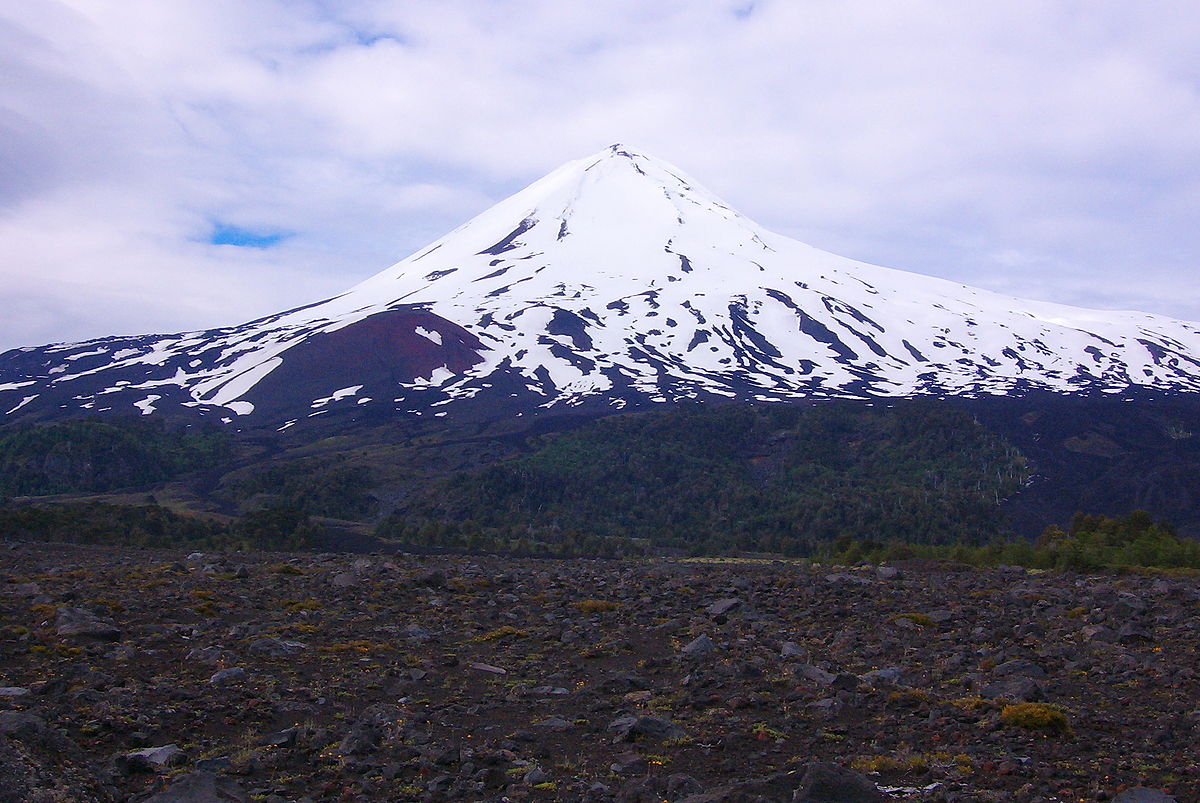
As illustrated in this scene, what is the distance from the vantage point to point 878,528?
59156mm

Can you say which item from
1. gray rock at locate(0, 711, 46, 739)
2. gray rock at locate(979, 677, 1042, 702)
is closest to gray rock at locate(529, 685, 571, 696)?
gray rock at locate(979, 677, 1042, 702)

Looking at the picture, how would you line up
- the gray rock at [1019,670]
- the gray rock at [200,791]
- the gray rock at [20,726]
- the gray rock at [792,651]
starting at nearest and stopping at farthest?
the gray rock at [200,791] → the gray rock at [20,726] → the gray rock at [1019,670] → the gray rock at [792,651]

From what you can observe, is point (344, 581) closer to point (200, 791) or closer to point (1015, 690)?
point (200, 791)

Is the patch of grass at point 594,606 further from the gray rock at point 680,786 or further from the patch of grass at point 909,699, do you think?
the gray rock at point 680,786

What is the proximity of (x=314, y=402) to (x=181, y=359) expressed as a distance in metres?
32.5

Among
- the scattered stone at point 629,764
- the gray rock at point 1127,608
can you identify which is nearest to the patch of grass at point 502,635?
the scattered stone at point 629,764

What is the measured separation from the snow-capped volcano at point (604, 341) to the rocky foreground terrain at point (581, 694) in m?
84.9

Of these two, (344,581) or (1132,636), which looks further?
(344,581)

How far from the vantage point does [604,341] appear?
419 feet

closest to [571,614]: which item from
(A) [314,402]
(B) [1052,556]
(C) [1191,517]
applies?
(B) [1052,556]

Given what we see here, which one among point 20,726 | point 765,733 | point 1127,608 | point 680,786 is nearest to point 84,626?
point 20,726

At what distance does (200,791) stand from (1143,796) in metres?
7.76

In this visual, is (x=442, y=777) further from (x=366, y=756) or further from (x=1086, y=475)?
(x=1086, y=475)

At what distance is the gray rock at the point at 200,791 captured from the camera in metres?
7.19
